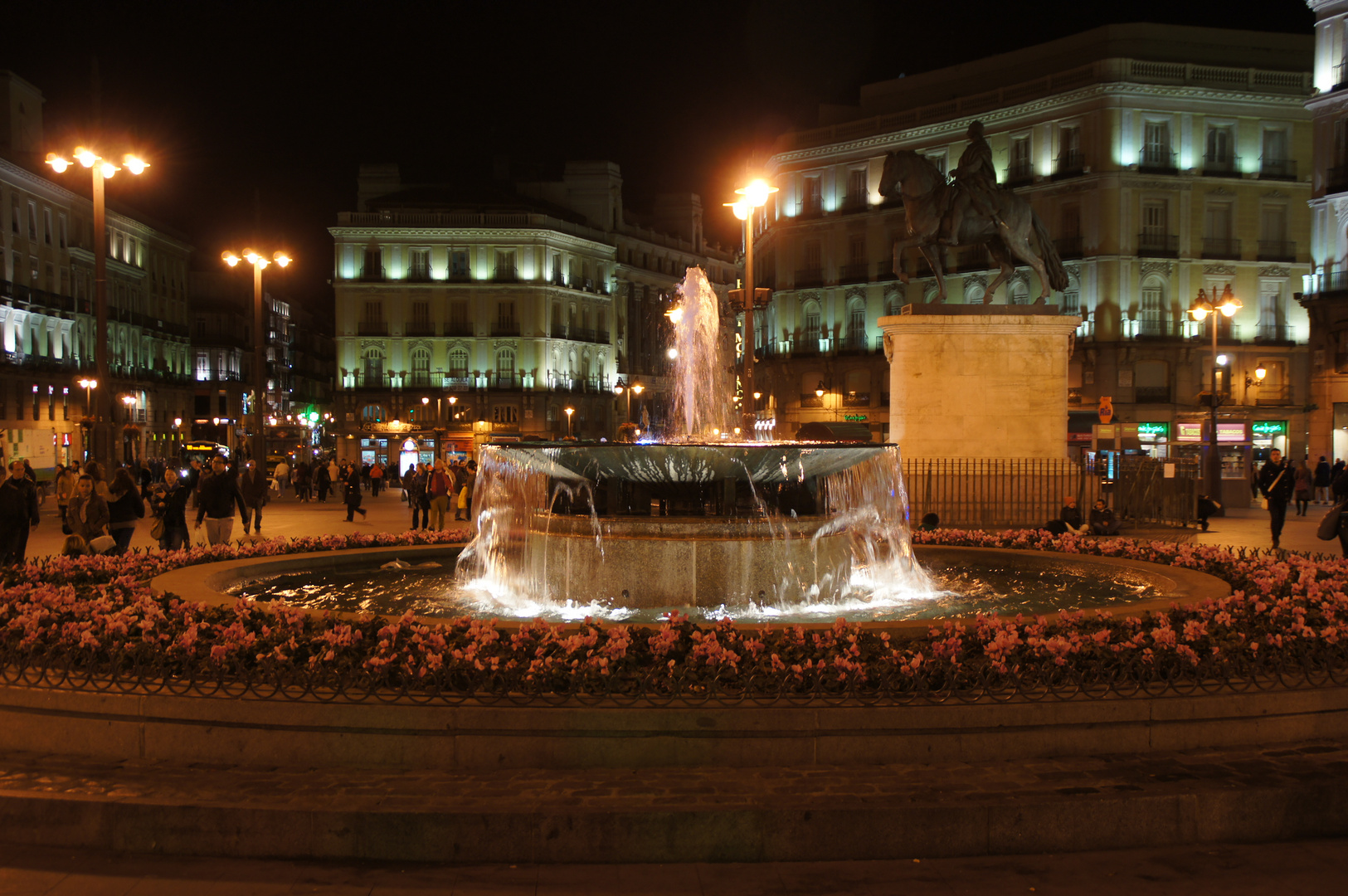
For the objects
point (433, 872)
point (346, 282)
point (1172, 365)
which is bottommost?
point (433, 872)

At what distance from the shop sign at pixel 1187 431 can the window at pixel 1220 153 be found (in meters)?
10.9

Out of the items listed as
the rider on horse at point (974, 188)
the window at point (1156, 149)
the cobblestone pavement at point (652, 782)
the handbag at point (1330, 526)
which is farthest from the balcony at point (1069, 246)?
the cobblestone pavement at point (652, 782)

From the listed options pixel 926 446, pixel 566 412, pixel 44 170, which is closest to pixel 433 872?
pixel 926 446

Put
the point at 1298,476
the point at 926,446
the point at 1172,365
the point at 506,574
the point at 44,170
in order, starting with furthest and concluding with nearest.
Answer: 1. the point at 44,170
2. the point at 1172,365
3. the point at 1298,476
4. the point at 926,446
5. the point at 506,574

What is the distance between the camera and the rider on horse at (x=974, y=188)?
19469 millimetres

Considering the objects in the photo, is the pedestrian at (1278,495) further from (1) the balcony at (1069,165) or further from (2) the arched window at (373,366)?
(2) the arched window at (373,366)

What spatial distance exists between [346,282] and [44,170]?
60.1 ft

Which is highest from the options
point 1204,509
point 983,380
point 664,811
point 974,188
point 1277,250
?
point 1277,250

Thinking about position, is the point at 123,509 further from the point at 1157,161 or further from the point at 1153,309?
the point at 1157,161

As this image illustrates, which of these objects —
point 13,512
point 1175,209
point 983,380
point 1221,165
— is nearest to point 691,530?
point 13,512

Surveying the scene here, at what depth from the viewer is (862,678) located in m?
5.95

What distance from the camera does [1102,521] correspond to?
17.0 metres

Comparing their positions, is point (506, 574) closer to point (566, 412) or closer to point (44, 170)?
point (44, 170)

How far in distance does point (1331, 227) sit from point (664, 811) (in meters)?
42.2
